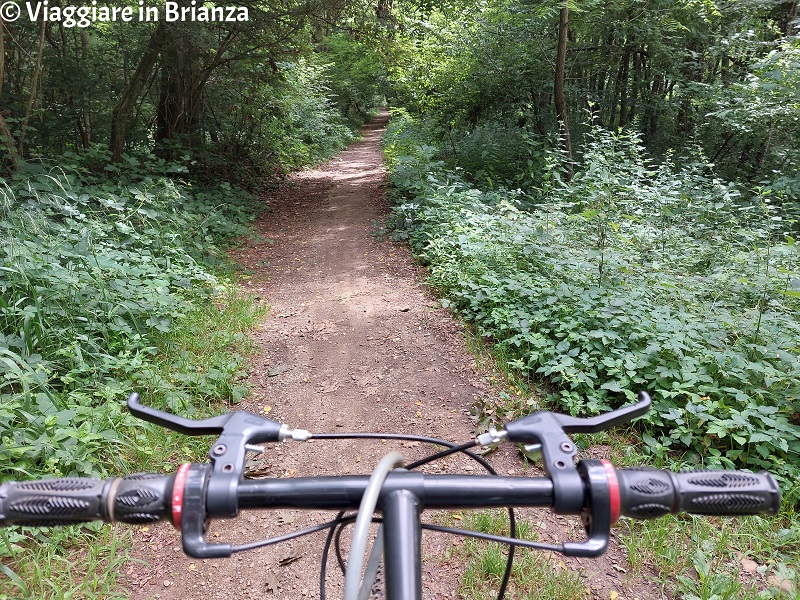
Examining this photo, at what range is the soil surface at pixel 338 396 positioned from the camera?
8.09 ft

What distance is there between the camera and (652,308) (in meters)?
4.31

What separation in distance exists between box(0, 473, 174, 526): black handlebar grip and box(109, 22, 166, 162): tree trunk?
926 centimetres

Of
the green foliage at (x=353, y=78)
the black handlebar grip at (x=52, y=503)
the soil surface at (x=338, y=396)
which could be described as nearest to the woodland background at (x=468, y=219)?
the soil surface at (x=338, y=396)

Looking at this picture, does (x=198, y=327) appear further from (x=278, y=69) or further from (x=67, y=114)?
(x=278, y=69)

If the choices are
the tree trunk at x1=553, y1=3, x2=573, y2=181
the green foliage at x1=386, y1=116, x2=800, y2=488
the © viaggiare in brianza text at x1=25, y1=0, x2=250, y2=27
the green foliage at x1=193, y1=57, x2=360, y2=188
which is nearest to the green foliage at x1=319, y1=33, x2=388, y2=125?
the green foliage at x1=193, y1=57, x2=360, y2=188

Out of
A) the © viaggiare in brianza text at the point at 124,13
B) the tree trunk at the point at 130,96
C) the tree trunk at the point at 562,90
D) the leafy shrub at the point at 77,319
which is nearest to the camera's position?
the leafy shrub at the point at 77,319

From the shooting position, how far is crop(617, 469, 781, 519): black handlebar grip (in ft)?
2.83

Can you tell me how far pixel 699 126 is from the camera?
1109cm

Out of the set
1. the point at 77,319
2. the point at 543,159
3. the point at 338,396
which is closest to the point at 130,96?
the point at 77,319

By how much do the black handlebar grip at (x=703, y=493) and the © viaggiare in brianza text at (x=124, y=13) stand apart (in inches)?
390

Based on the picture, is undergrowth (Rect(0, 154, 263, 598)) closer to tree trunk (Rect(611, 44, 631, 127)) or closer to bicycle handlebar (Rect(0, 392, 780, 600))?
bicycle handlebar (Rect(0, 392, 780, 600))

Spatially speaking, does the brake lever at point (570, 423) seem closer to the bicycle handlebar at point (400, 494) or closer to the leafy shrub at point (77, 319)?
the bicycle handlebar at point (400, 494)

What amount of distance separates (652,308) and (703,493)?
3.87 metres

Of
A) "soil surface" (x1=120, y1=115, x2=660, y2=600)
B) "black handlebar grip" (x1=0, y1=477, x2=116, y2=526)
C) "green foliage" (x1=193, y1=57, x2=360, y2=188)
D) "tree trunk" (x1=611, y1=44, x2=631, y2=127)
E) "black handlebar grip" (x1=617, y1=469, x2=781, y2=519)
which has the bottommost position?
"soil surface" (x1=120, y1=115, x2=660, y2=600)
